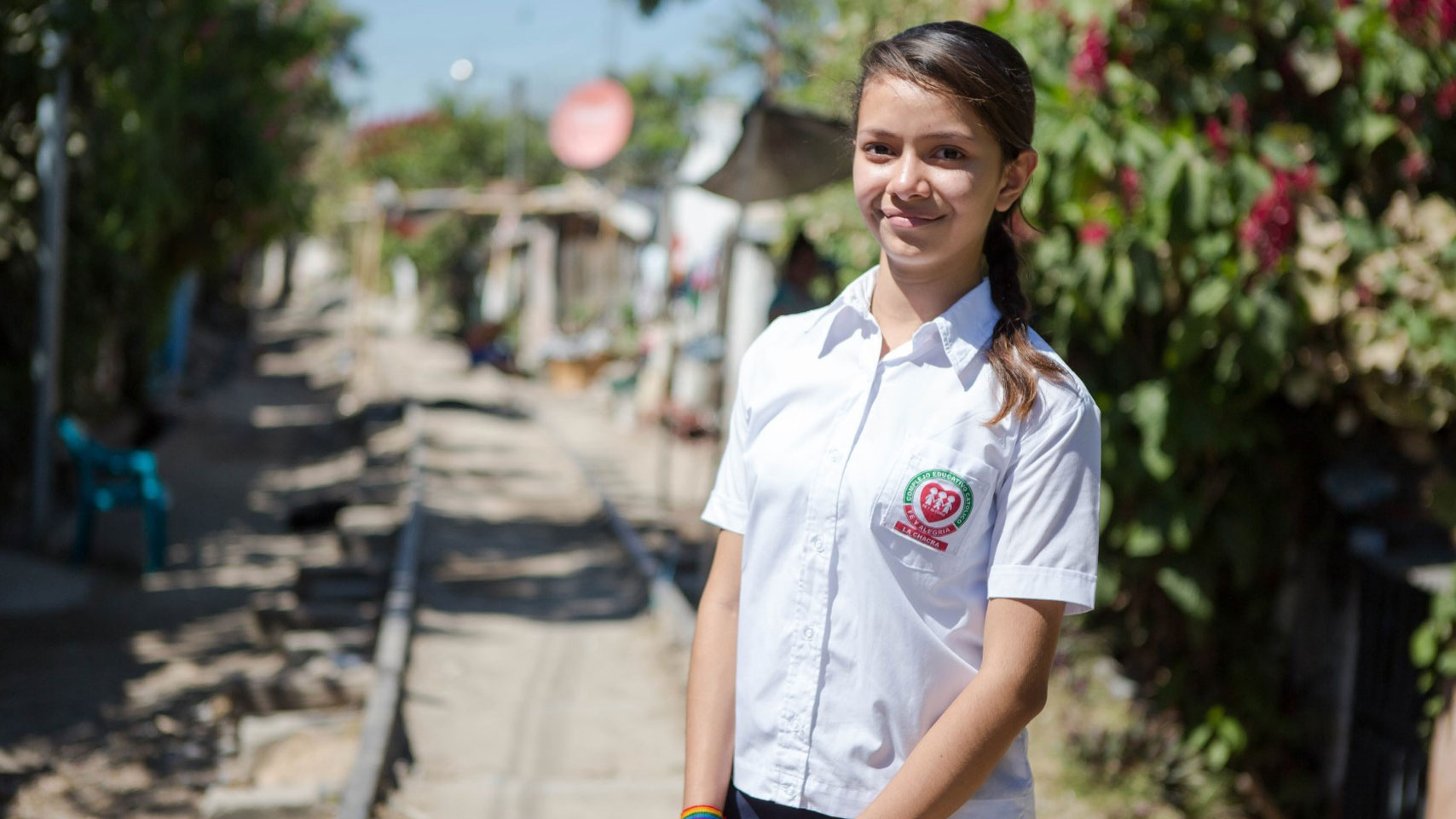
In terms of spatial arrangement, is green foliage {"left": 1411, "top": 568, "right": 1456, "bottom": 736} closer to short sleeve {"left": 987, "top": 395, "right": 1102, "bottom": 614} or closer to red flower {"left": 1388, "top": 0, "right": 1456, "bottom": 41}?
red flower {"left": 1388, "top": 0, "right": 1456, "bottom": 41}

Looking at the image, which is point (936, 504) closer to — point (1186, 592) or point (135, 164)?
point (1186, 592)

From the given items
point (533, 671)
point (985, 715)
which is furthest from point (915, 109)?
point (533, 671)

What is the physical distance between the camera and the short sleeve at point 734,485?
1919 mm

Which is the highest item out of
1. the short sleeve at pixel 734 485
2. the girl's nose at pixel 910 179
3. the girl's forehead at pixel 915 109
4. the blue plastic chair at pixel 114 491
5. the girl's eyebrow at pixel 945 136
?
the girl's forehead at pixel 915 109

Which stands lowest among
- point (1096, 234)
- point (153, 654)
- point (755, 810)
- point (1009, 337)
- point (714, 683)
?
point (153, 654)

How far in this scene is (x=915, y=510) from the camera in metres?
1.69

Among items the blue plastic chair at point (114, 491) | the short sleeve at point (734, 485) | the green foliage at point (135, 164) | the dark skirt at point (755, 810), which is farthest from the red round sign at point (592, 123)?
the dark skirt at point (755, 810)

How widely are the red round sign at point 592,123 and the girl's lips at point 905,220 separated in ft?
48.1

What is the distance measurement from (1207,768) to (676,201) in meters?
17.5

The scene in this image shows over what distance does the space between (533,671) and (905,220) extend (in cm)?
567

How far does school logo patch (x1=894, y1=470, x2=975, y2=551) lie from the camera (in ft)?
5.51

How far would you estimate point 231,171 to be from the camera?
12.6 m

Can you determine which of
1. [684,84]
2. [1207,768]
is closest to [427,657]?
[1207,768]

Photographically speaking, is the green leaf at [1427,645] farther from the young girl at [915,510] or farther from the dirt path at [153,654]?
the dirt path at [153,654]
